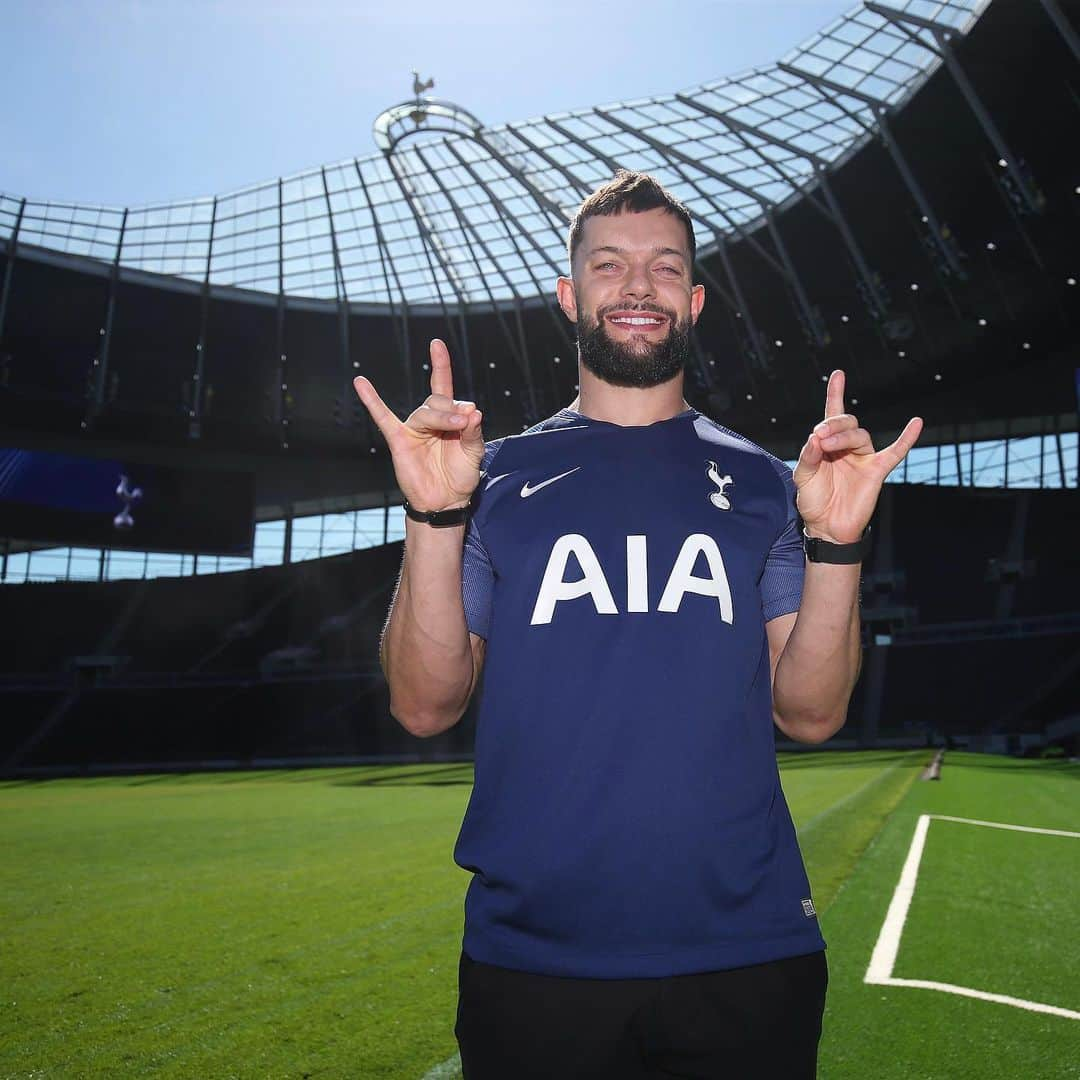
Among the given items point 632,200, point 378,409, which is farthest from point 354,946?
point 632,200

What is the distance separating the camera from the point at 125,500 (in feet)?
164

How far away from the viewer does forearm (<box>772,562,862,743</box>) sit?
2.41 meters

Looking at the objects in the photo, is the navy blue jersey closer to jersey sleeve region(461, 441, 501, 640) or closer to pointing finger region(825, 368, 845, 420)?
jersey sleeve region(461, 441, 501, 640)

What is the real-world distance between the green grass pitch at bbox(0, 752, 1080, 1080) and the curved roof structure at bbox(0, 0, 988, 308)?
78.3ft

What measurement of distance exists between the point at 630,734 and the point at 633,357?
3.20 ft

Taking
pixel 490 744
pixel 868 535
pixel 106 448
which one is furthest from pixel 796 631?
pixel 106 448

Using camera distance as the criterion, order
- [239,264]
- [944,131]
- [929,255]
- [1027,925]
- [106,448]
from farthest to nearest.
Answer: [106,448] < [239,264] < [929,255] < [944,131] < [1027,925]

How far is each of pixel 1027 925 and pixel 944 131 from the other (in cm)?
3051

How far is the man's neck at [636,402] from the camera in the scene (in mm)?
2645

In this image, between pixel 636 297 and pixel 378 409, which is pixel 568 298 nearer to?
pixel 636 297

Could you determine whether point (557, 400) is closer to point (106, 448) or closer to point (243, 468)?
point (243, 468)

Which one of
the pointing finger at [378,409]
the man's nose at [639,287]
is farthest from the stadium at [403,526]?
the man's nose at [639,287]

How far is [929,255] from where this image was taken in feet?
114

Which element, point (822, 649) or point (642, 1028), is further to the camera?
point (822, 649)
